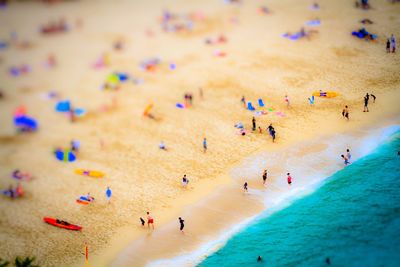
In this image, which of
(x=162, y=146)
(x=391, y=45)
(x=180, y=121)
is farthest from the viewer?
(x=391, y=45)

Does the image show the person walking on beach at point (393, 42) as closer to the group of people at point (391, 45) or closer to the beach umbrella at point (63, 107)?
the group of people at point (391, 45)

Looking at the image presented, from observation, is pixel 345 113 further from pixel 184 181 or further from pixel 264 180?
pixel 184 181

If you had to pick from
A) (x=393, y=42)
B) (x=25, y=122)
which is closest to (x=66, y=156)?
(x=25, y=122)

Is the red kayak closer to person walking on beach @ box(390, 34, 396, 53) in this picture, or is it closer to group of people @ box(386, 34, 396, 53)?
group of people @ box(386, 34, 396, 53)

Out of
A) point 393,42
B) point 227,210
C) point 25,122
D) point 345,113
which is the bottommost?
point 227,210

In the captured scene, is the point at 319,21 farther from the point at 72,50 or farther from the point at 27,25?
the point at 27,25

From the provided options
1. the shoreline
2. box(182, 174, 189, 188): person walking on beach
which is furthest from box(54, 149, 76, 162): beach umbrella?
the shoreline
